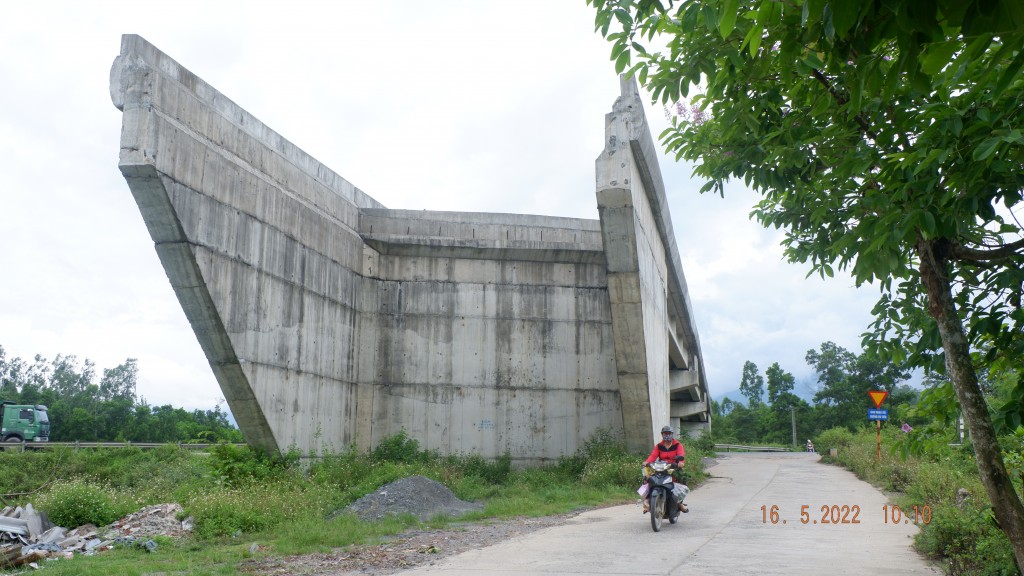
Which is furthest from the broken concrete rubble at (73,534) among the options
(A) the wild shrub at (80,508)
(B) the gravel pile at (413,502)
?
(B) the gravel pile at (413,502)

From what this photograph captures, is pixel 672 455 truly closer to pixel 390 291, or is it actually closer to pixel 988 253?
pixel 988 253

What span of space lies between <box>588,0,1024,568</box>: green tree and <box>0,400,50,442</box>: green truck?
34794 millimetres

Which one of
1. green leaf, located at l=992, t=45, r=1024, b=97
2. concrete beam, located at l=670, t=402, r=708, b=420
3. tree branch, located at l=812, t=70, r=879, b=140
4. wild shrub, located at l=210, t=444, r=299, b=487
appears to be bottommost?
wild shrub, located at l=210, t=444, r=299, b=487

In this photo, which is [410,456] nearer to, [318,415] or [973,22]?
[318,415]

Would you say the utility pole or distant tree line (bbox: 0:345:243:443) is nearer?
distant tree line (bbox: 0:345:243:443)

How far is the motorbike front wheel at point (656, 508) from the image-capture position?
10.5m

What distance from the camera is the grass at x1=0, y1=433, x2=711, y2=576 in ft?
32.4

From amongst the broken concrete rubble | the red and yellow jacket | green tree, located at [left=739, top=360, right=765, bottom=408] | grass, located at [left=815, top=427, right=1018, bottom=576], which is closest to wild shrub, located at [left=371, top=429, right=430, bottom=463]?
the broken concrete rubble

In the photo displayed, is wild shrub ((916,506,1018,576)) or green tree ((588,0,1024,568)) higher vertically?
green tree ((588,0,1024,568))

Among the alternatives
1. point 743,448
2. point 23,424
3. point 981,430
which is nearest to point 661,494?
point 981,430

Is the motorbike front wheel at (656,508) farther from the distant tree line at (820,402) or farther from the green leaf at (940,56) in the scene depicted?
the distant tree line at (820,402)

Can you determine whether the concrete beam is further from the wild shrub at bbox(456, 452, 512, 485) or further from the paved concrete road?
the paved concrete road

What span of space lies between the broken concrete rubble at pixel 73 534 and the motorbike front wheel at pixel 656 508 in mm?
6646

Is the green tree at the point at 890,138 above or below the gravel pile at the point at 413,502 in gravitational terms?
above
